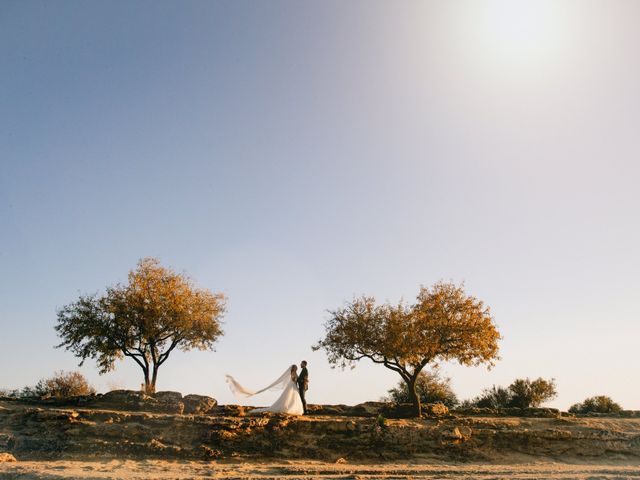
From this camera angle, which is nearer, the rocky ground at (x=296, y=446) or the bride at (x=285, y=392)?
the rocky ground at (x=296, y=446)

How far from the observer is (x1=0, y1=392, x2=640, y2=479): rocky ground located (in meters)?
15.8

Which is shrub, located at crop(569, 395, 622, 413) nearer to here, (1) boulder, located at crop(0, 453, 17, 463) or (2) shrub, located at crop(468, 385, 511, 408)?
(2) shrub, located at crop(468, 385, 511, 408)

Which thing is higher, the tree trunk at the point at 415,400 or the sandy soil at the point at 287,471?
the tree trunk at the point at 415,400

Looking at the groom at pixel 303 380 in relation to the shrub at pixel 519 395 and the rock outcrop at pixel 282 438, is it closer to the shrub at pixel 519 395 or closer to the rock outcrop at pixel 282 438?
the rock outcrop at pixel 282 438

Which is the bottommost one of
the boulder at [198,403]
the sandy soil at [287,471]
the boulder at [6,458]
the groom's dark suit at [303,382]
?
the sandy soil at [287,471]

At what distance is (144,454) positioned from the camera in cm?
1738

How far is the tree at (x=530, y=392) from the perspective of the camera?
34750 mm

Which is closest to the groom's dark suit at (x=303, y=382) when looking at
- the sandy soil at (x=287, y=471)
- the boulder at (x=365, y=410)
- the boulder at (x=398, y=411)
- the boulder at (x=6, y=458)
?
the boulder at (x=365, y=410)

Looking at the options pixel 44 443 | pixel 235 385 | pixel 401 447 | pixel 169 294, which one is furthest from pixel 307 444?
pixel 169 294

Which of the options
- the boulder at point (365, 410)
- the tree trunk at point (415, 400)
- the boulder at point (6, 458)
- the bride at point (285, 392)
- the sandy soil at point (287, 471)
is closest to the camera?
the sandy soil at point (287, 471)

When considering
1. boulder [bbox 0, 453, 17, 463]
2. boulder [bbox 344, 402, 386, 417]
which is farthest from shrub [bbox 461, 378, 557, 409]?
boulder [bbox 0, 453, 17, 463]

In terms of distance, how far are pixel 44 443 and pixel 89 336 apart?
45.8ft

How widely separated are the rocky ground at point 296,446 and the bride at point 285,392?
999mm

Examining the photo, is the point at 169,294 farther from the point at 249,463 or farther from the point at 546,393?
the point at 546,393
